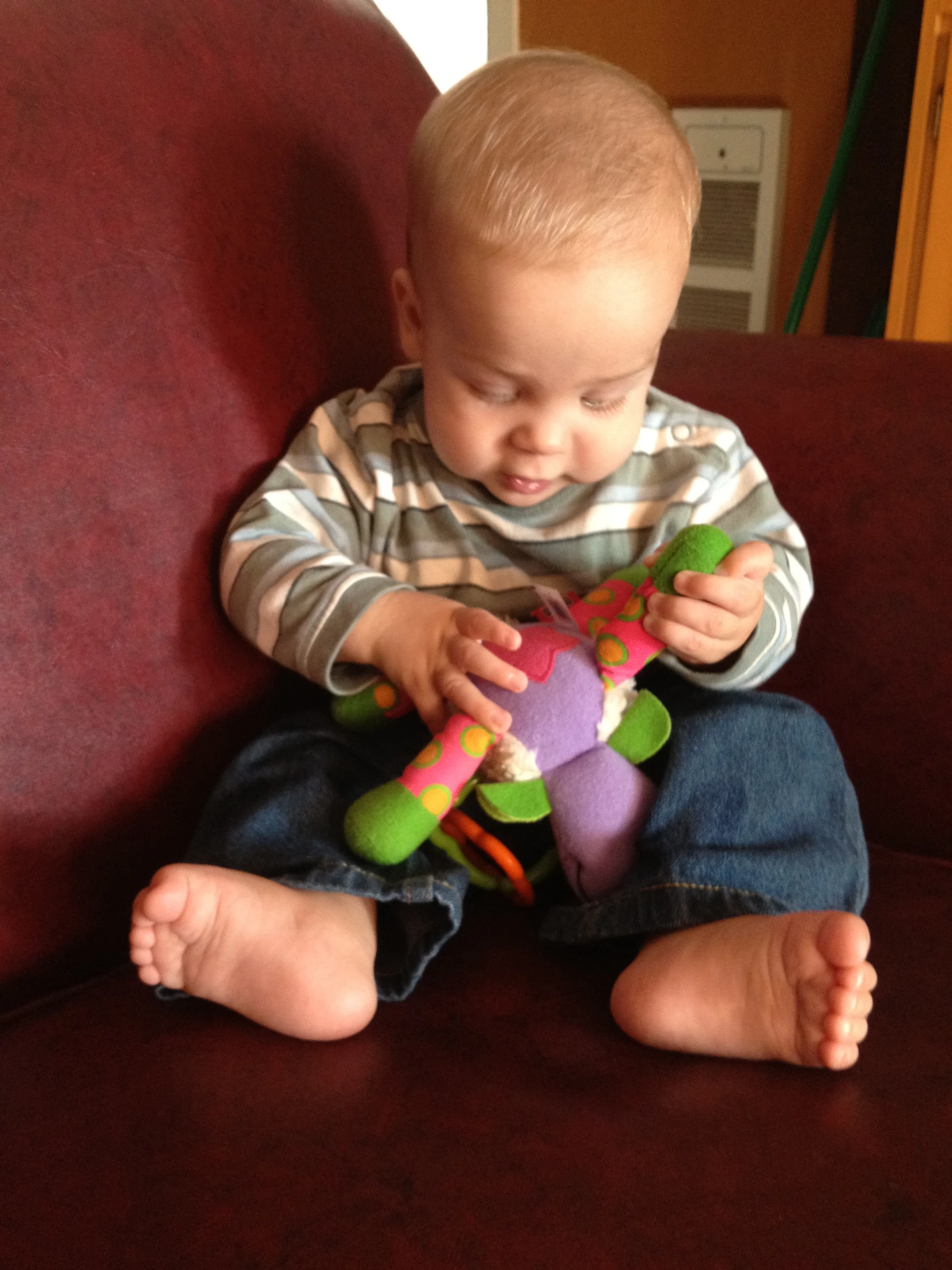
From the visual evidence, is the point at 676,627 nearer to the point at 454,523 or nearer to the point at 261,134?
the point at 454,523

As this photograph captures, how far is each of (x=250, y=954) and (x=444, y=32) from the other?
171 cm

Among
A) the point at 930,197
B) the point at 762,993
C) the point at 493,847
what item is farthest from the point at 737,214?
the point at 762,993

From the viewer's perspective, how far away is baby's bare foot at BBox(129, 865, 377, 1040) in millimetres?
593

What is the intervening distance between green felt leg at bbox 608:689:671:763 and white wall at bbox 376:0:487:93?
1469 millimetres

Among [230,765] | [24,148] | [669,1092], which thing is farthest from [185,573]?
[669,1092]

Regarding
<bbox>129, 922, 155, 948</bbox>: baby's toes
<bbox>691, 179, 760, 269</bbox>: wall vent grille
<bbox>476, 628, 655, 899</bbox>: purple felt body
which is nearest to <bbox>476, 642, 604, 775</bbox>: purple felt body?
<bbox>476, 628, 655, 899</bbox>: purple felt body

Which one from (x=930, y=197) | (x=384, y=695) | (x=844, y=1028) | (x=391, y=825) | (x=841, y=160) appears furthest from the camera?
(x=841, y=160)

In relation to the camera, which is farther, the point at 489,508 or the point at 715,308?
the point at 715,308

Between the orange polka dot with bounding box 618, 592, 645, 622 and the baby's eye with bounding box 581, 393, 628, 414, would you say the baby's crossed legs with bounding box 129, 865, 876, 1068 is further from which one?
the baby's eye with bounding box 581, 393, 628, 414

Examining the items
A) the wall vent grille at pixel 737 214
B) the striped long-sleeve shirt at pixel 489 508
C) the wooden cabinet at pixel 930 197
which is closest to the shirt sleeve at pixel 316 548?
the striped long-sleeve shirt at pixel 489 508

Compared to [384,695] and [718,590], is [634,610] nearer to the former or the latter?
[718,590]

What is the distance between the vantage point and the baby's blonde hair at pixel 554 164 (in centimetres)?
65

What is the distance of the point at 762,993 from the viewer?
57 cm

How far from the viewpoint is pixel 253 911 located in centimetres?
62
